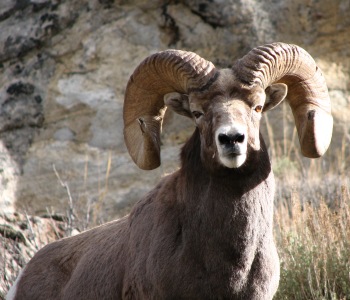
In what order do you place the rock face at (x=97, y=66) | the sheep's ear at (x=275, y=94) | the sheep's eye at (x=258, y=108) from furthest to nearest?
the rock face at (x=97, y=66) < the sheep's ear at (x=275, y=94) < the sheep's eye at (x=258, y=108)

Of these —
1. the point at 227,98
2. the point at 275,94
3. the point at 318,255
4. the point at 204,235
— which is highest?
the point at 227,98

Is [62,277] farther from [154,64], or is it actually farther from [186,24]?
[186,24]

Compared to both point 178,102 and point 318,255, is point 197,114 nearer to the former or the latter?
point 178,102

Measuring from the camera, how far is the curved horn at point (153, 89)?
6766mm

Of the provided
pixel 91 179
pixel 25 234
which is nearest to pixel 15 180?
pixel 91 179

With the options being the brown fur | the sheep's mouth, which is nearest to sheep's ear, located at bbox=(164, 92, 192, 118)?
the brown fur

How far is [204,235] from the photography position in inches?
258

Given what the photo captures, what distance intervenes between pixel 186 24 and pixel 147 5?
731 mm

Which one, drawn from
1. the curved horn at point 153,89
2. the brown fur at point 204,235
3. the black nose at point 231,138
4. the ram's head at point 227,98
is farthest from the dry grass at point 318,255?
the black nose at point 231,138

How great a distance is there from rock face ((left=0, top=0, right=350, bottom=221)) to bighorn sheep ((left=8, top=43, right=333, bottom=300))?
19.6ft

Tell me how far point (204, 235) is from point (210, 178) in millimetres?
462

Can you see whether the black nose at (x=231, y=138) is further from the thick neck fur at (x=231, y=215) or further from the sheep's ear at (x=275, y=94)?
the sheep's ear at (x=275, y=94)

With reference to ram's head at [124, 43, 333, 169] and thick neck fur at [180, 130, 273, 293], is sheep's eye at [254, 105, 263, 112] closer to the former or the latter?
ram's head at [124, 43, 333, 169]

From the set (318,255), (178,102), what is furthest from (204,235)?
(318,255)
